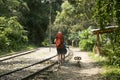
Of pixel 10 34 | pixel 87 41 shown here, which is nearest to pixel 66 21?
pixel 10 34

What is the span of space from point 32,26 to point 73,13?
16063mm

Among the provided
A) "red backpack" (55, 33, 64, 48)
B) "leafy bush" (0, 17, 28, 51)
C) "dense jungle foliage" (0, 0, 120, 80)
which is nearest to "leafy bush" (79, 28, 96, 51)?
"dense jungle foliage" (0, 0, 120, 80)

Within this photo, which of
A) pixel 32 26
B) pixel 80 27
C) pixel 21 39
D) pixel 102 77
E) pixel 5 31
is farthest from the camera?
pixel 32 26

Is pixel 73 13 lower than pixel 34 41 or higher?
higher

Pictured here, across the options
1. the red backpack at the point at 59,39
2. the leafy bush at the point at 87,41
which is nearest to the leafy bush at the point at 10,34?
the leafy bush at the point at 87,41

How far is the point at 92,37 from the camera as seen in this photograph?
41469mm

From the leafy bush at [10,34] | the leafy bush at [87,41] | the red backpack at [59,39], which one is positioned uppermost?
the red backpack at [59,39]

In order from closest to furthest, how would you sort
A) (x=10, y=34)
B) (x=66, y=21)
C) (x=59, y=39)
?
(x=59, y=39)
(x=10, y=34)
(x=66, y=21)

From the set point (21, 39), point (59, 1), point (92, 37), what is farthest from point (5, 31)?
point (59, 1)

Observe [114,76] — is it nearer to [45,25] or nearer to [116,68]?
[116,68]

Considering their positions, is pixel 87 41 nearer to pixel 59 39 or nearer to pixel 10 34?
pixel 10 34

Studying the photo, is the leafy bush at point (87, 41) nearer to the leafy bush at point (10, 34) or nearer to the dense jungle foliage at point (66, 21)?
the dense jungle foliage at point (66, 21)

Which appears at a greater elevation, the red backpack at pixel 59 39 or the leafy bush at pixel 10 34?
the red backpack at pixel 59 39

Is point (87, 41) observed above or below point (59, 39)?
below
